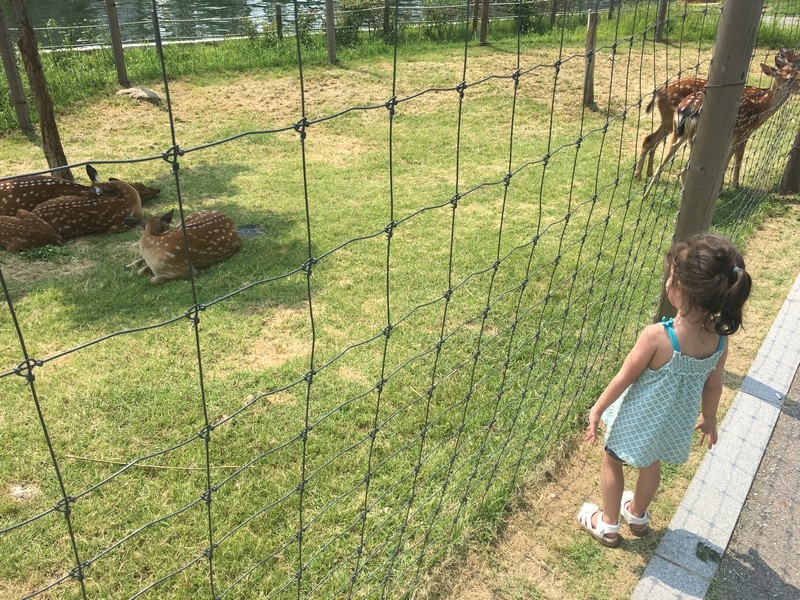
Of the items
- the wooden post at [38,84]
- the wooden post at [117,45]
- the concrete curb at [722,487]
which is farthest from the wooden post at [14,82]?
the concrete curb at [722,487]

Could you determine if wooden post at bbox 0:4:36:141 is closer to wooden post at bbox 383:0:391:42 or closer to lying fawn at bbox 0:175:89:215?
lying fawn at bbox 0:175:89:215

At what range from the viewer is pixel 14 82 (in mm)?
7535

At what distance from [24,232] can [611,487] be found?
474cm

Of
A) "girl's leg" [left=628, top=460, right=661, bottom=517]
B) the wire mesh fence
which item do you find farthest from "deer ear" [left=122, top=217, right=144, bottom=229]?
→ "girl's leg" [left=628, top=460, right=661, bottom=517]

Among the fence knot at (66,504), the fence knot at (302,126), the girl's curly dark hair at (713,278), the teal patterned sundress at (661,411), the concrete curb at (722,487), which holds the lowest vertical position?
the concrete curb at (722,487)

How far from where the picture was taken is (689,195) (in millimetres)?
3453

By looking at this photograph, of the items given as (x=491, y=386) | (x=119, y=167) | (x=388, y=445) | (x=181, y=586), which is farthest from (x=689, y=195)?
(x=119, y=167)

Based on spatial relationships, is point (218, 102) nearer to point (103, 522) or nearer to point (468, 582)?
point (103, 522)

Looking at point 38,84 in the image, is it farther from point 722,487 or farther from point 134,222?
point 722,487

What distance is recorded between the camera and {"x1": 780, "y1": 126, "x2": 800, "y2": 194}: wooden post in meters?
6.32

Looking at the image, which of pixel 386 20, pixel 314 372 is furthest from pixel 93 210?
pixel 386 20

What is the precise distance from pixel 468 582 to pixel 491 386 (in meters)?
1.26

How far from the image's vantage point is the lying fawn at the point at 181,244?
4902mm

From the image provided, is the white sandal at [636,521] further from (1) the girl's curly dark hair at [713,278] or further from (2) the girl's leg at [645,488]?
(1) the girl's curly dark hair at [713,278]
